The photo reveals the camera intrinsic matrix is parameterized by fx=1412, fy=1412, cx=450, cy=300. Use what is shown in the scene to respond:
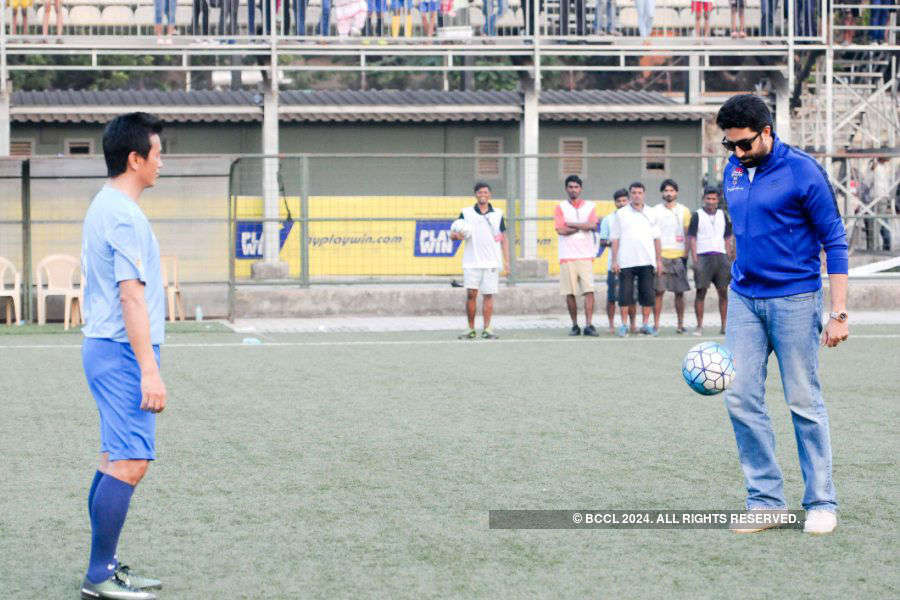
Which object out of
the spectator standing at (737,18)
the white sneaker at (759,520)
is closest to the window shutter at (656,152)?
the spectator standing at (737,18)

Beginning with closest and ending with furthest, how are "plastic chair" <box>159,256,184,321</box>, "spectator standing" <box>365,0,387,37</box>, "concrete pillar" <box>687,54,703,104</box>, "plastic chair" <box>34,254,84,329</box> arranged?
"plastic chair" <box>34,254,84,329</box> < "plastic chair" <box>159,256,184,321</box> < "spectator standing" <box>365,0,387,37</box> < "concrete pillar" <box>687,54,703,104</box>

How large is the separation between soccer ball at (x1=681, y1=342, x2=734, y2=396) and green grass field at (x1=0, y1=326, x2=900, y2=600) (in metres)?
0.65

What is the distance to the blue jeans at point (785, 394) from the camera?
250 inches

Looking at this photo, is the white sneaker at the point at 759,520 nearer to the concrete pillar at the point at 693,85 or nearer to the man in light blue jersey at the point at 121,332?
the man in light blue jersey at the point at 121,332

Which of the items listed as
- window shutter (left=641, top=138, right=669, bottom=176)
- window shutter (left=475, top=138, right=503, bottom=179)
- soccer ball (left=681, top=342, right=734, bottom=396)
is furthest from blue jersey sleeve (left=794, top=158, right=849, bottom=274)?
window shutter (left=641, top=138, right=669, bottom=176)

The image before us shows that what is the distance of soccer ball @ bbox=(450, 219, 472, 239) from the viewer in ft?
54.3

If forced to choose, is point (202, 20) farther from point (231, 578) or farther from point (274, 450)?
point (231, 578)

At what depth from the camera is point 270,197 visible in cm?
2231

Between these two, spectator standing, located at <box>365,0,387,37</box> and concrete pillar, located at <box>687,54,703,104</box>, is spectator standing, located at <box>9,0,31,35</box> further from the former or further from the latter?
concrete pillar, located at <box>687,54,703,104</box>

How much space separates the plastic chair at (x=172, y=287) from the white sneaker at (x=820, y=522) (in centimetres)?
1358

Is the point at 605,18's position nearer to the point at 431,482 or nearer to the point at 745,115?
the point at 431,482

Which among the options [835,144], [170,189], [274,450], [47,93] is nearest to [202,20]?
[47,93]

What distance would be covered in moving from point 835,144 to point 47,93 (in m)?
16.1

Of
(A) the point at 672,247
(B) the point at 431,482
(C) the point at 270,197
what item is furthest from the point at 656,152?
(B) the point at 431,482
